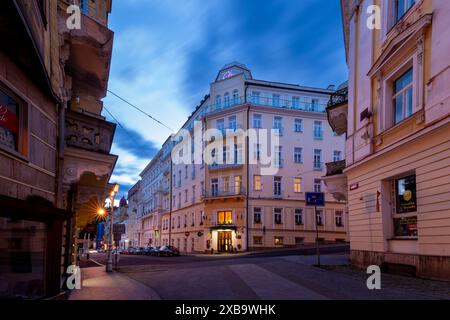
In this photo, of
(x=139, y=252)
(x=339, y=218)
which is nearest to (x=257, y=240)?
(x=339, y=218)

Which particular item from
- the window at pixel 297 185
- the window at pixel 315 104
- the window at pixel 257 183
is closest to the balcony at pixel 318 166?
the window at pixel 297 185

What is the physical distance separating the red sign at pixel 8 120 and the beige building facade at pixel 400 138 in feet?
35.6

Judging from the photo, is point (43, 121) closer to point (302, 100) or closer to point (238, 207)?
point (238, 207)

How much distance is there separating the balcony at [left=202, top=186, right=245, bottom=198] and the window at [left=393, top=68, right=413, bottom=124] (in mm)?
30003

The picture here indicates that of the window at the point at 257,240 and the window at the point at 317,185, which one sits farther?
the window at the point at 317,185

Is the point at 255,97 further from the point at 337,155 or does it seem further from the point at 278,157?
the point at 337,155

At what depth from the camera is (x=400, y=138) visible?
47.2 ft

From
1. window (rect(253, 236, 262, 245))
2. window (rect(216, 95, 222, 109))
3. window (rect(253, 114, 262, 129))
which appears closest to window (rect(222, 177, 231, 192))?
window (rect(253, 236, 262, 245))

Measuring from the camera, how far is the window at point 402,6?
1477cm

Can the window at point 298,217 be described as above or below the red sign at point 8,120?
below

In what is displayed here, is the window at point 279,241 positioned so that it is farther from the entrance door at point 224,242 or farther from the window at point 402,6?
the window at point 402,6

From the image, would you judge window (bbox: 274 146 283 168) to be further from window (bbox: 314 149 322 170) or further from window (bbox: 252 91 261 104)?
window (bbox: 252 91 261 104)

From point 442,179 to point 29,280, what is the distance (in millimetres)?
11164

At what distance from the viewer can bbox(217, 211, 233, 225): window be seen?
45656mm
